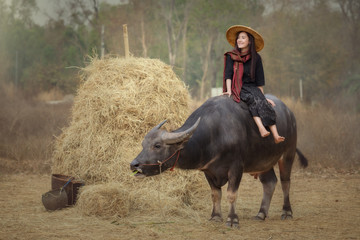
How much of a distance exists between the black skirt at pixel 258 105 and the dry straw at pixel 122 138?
1.40 metres

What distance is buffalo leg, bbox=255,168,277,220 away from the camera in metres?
6.88

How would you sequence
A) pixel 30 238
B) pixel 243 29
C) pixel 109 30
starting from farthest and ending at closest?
pixel 109 30 < pixel 243 29 < pixel 30 238

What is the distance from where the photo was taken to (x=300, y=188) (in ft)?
32.7

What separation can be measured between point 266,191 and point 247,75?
1.85 metres

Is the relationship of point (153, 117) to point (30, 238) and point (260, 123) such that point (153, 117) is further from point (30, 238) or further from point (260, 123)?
point (30, 238)

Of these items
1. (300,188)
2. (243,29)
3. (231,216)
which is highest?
(243,29)

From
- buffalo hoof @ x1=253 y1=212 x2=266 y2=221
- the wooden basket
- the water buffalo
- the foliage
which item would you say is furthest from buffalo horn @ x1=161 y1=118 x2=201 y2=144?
the foliage

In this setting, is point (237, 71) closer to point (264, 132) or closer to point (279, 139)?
point (264, 132)

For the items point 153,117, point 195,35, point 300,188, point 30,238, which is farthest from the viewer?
point 195,35

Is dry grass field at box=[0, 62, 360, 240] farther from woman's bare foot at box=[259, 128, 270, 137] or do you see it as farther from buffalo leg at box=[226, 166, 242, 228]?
woman's bare foot at box=[259, 128, 270, 137]

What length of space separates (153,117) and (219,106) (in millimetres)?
1885

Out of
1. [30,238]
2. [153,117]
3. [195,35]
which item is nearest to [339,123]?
[153,117]

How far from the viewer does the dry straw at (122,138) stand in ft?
23.2

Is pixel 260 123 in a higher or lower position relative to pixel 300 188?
higher
